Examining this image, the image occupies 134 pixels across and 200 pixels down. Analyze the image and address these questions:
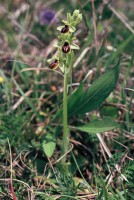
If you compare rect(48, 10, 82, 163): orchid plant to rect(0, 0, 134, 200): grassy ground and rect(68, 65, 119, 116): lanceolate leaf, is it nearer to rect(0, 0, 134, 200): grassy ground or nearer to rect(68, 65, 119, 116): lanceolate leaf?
rect(68, 65, 119, 116): lanceolate leaf

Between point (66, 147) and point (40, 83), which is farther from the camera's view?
point (40, 83)

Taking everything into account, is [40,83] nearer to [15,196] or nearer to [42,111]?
[42,111]

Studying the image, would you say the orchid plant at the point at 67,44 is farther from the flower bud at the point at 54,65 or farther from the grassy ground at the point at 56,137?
the grassy ground at the point at 56,137

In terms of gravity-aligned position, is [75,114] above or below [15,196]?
above

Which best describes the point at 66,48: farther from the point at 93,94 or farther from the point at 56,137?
the point at 56,137

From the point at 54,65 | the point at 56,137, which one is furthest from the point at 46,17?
the point at 54,65

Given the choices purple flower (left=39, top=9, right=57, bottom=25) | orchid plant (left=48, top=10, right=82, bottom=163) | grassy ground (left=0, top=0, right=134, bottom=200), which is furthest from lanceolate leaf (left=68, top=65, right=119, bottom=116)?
purple flower (left=39, top=9, right=57, bottom=25)

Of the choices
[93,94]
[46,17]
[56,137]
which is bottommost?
[56,137]

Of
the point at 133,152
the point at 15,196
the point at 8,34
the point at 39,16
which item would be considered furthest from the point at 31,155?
the point at 39,16
